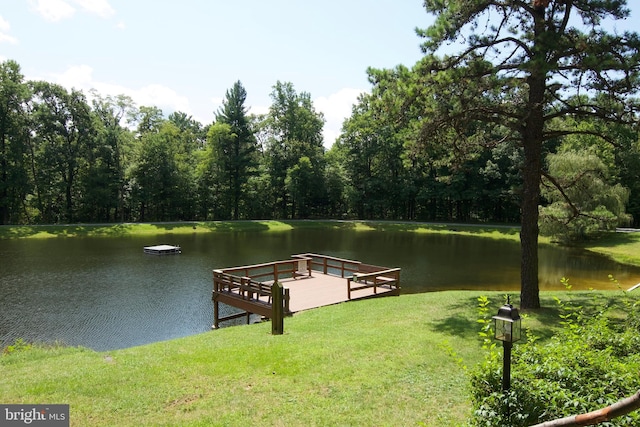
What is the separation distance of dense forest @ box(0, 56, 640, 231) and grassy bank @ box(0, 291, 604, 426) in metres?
33.1

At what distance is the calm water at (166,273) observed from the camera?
1502 cm

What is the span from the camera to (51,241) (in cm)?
3838

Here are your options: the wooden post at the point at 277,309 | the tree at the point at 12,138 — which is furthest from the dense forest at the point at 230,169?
the wooden post at the point at 277,309

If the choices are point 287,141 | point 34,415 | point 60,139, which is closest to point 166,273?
point 34,415

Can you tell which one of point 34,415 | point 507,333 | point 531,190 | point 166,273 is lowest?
point 166,273

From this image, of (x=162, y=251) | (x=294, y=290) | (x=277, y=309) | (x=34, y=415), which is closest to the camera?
(x=34, y=415)

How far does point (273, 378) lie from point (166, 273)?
60.5ft

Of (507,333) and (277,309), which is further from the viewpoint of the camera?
(277,309)

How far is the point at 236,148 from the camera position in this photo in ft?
188

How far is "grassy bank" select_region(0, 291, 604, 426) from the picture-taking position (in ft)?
19.1

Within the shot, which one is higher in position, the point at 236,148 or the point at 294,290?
the point at 236,148

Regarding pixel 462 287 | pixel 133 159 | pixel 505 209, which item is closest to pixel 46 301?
pixel 462 287

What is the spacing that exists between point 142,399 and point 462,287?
1742cm

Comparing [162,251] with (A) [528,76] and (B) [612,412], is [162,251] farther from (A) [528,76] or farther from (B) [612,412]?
(B) [612,412]
